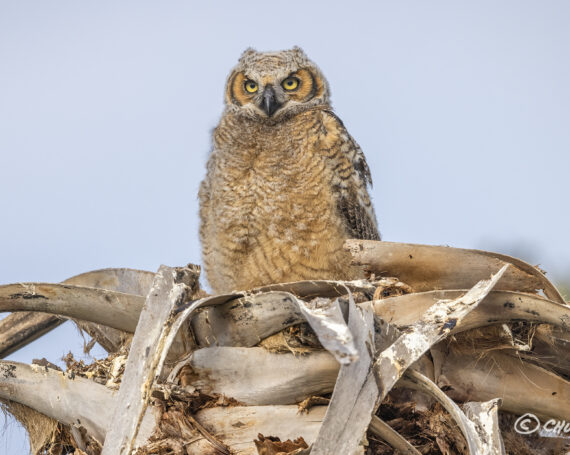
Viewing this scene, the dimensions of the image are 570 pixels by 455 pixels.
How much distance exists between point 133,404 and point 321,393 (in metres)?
0.68

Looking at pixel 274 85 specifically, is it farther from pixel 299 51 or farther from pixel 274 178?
pixel 274 178

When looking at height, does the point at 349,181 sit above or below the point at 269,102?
below

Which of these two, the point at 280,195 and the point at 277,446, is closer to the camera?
the point at 277,446

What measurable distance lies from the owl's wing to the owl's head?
32 cm

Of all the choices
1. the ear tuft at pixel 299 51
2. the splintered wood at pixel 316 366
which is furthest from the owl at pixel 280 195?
the splintered wood at pixel 316 366

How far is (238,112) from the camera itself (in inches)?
195

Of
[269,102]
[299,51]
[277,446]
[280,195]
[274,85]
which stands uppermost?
[299,51]

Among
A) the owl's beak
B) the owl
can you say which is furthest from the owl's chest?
the owl's beak

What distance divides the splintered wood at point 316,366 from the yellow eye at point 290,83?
7.39ft

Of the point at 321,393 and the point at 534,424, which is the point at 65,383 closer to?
the point at 321,393

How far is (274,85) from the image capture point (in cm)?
490

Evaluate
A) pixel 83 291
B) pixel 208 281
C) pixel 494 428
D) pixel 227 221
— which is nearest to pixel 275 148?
pixel 227 221

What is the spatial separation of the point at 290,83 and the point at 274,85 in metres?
0.17

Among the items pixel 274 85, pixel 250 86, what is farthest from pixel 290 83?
pixel 250 86
